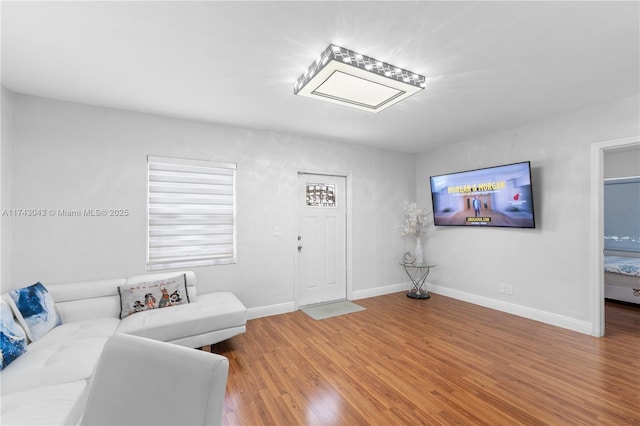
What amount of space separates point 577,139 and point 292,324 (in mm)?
4045

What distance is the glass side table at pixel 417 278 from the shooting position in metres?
4.68

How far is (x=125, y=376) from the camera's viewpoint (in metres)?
1.07

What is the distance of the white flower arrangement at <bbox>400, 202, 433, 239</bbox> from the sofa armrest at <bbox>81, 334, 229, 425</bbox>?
435 cm

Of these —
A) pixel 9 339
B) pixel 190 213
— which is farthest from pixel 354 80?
pixel 9 339

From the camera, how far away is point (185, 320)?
8.51ft

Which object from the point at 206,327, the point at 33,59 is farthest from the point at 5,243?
the point at 206,327

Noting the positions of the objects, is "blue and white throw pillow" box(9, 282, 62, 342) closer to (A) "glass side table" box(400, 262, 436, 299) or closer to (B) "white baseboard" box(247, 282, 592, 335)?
(B) "white baseboard" box(247, 282, 592, 335)

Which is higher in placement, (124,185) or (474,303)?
(124,185)

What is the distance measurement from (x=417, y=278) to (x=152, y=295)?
424 centimetres

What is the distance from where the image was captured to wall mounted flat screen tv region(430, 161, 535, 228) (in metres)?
3.60

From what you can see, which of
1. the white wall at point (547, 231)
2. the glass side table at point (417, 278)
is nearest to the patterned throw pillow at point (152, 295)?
the glass side table at point (417, 278)

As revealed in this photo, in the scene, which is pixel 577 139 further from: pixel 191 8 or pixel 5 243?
pixel 5 243

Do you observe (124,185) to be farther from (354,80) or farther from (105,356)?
(354,80)

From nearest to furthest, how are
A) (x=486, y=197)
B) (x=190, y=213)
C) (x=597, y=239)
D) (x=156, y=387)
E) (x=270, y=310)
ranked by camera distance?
(x=156, y=387) → (x=597, y=239) → (x=190, y=213) → (x=270, y=310) → (x=486, y=197)
